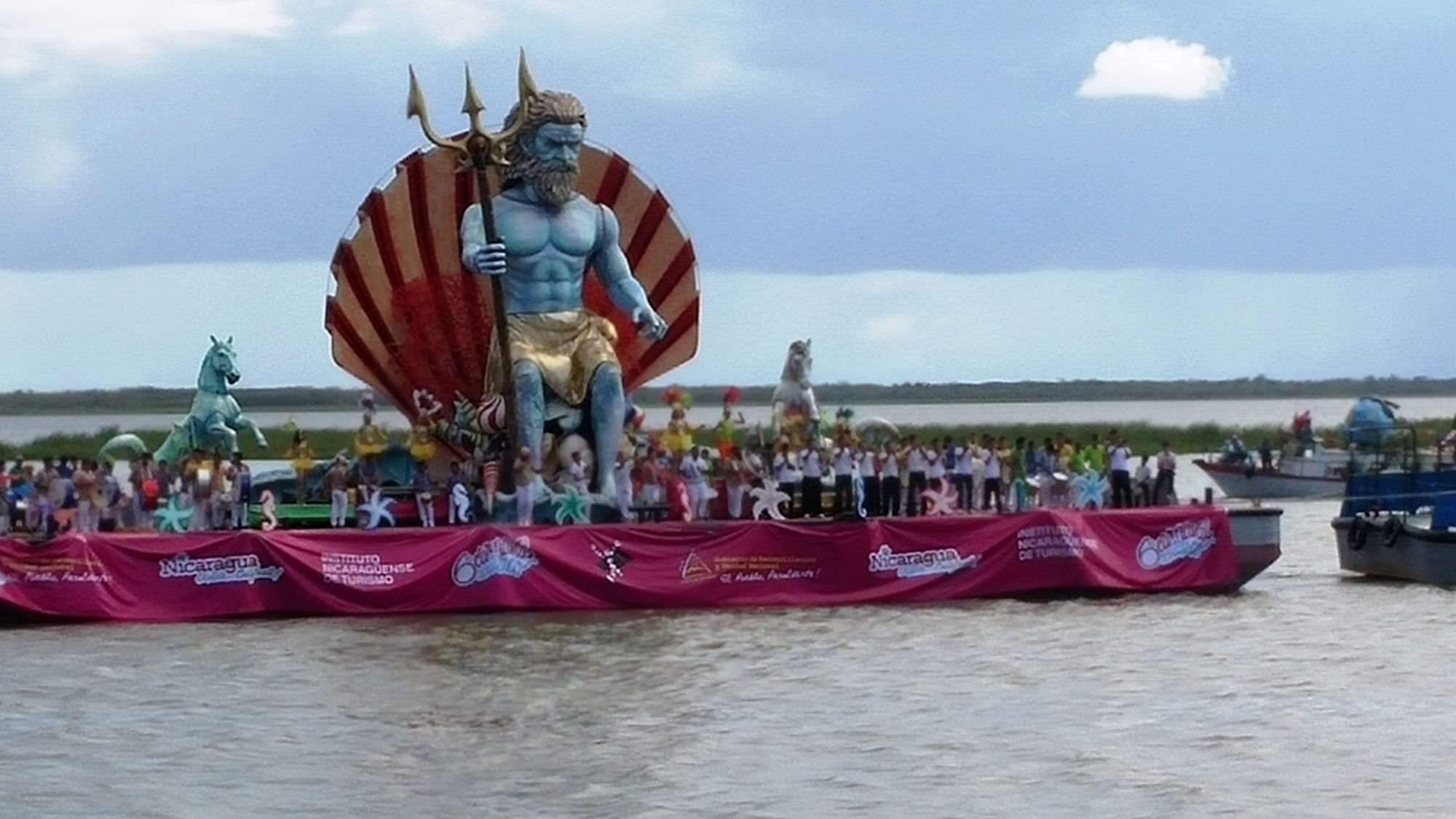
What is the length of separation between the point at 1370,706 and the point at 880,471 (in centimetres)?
1021

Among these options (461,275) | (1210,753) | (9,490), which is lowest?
(1210,753)

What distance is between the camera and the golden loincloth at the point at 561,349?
88.0 feet

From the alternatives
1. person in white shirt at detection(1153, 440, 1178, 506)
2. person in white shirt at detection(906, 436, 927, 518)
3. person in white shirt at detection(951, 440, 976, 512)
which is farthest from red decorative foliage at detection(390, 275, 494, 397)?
person in white shirt at detection(1153, 440, 1178, 506)

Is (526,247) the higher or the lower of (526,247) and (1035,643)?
the higher

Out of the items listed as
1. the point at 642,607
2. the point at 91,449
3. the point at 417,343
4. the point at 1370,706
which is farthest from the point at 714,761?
the point at 91,449

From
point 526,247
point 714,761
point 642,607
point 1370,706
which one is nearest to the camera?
point 714,761

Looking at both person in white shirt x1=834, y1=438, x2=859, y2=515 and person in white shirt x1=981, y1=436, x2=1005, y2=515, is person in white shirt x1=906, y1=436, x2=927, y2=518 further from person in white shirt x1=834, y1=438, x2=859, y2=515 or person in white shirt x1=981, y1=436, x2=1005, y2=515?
person in white shirt x1=834, y1=438, x2=859, y2=515

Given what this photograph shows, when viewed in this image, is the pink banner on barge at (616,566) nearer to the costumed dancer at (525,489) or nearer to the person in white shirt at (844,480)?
the costumed dancer at (525,489)

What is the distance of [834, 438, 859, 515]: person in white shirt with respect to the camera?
2850 cm

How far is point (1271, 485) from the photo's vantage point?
52.3m

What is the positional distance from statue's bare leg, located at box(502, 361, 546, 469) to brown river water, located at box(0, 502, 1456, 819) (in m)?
2.48

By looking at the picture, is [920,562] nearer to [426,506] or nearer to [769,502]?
[769,502]

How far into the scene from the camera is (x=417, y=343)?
29.9 m

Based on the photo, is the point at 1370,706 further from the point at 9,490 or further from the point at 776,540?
the point at 9,490
